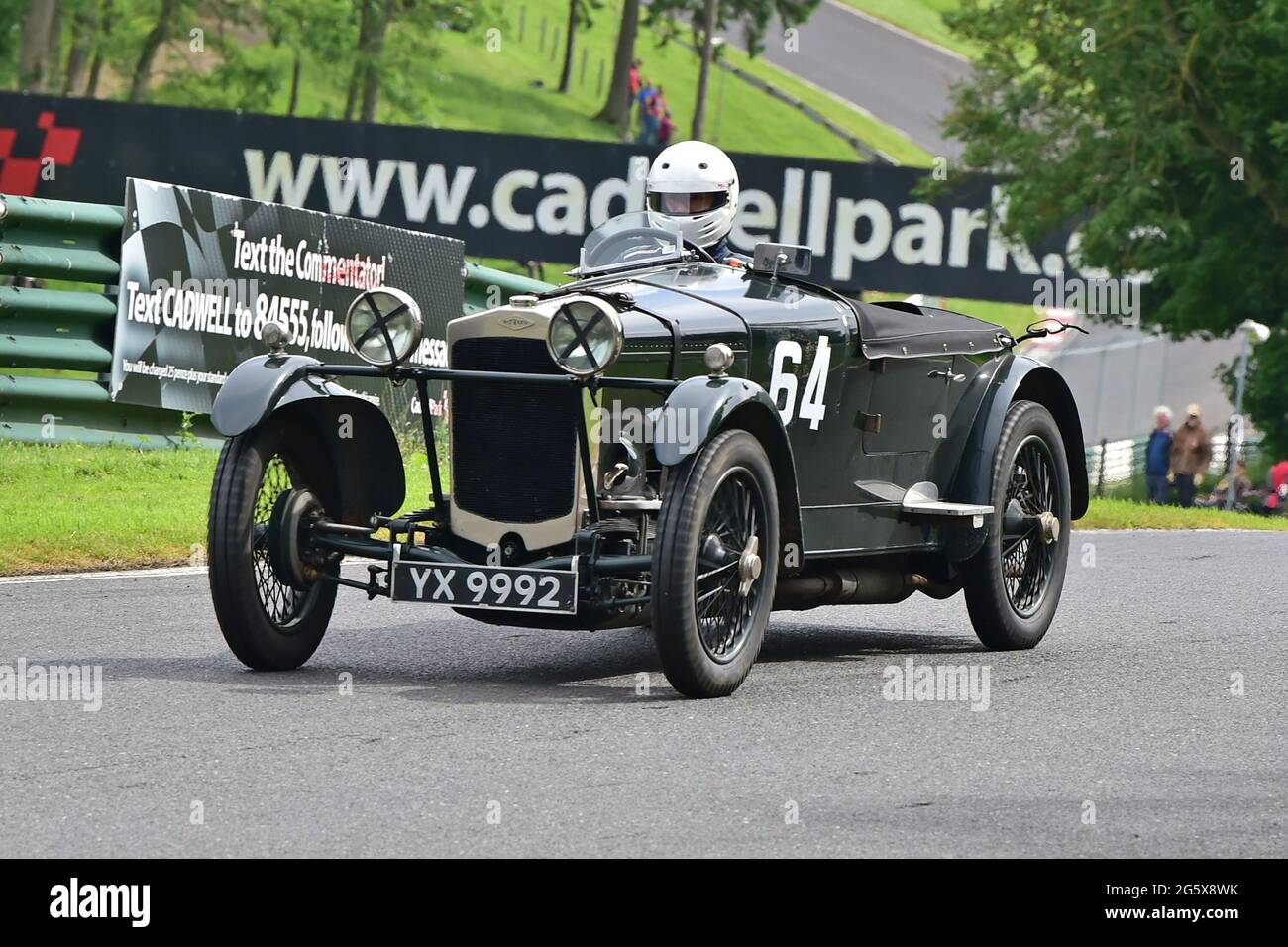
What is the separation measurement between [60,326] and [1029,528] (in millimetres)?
7711

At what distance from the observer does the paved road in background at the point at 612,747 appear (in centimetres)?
534

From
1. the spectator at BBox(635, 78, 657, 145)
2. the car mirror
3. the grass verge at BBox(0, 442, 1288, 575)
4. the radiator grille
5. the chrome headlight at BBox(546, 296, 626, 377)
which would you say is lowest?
the grass verge at BBox(0, 442, 1288, 575)

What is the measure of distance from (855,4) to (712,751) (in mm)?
80735

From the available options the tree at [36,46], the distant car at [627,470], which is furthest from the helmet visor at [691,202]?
the tree at [36,46]

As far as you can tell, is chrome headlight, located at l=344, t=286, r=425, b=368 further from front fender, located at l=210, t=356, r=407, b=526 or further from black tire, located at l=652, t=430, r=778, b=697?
black tire, located at l=652, t=430, r=778, b=697

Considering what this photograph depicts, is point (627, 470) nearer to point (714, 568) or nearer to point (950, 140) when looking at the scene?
point (714, 568)

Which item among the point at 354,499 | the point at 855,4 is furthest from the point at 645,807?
the point at 855,4

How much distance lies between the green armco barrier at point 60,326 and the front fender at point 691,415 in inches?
315

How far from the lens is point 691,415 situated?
7195 mm

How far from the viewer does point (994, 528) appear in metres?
9.03

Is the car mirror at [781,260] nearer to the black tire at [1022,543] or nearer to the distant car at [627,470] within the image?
the distant car at [627,470]

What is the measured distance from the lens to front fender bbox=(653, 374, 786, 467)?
7176 mm

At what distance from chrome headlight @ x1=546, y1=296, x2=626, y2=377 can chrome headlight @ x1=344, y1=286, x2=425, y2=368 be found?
0.74 metres

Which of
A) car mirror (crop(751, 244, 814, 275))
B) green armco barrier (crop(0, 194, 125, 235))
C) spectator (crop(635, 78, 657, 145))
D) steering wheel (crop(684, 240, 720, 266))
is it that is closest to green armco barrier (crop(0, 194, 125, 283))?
green armco barrier (crop(0, 194, 125, 235))
